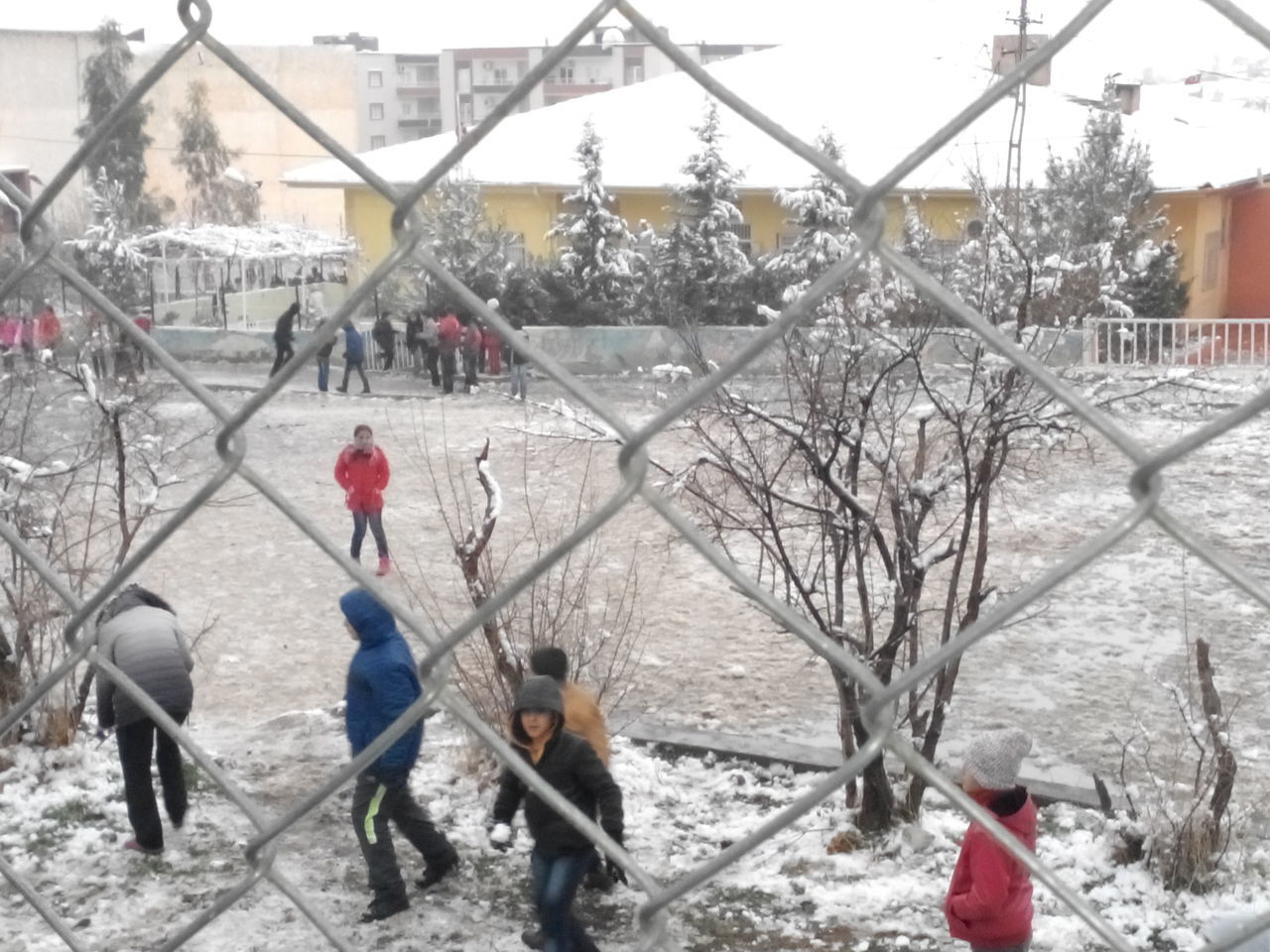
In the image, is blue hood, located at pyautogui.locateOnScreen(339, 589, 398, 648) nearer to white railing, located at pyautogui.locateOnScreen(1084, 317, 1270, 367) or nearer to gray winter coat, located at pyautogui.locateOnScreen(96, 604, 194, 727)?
gray winter coat, located at pyautogui.locateOnScreen(96, 604, 194, 727)

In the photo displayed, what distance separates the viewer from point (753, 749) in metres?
5.21

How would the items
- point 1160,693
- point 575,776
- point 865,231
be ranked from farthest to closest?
point 1160,693 → point 575,776 → point 865,231

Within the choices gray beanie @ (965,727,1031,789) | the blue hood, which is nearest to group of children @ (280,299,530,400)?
the blue hood

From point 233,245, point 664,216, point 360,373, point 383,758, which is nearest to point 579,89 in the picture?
point 664,216

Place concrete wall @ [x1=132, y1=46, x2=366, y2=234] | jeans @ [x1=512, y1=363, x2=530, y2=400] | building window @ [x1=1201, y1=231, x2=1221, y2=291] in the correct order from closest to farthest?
jeans @ [x1=512, y1=363, x2=530, y2=400] → building window @ [x1=1201, y1=231, x2=1221, y2=291] → concrete wall @ [x1=132, y1=46, x2=366, y2=234]

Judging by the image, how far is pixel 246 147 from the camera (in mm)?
27328

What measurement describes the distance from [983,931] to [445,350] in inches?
444

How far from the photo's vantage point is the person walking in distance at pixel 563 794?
313 cm

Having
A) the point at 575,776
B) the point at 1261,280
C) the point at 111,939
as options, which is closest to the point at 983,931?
the point at 575,776

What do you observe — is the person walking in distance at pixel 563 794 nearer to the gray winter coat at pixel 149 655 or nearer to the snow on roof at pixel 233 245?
the gray winter coat at pixel 149 655

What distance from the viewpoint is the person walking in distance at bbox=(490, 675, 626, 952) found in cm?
313

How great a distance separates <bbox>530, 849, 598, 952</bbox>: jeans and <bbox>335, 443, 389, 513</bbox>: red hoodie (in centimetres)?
428

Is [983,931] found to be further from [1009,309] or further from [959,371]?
[1009,309]

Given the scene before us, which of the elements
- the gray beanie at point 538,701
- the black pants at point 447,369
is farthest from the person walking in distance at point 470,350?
the gray beanie at point 538,701
